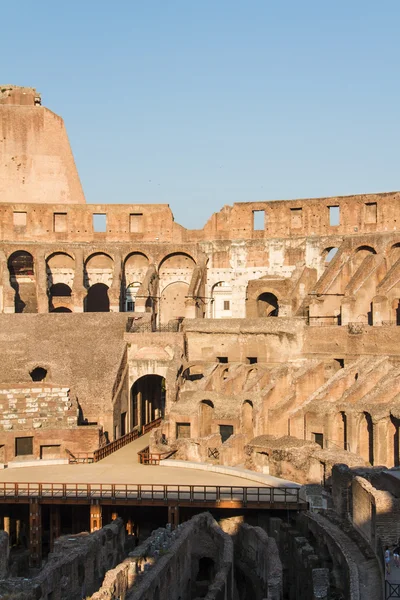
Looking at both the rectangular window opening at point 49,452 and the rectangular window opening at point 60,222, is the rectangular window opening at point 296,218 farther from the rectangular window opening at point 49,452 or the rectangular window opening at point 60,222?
the rectangular window opening at point 49,452

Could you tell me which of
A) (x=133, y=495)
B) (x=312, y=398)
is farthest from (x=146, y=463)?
(x=312, y=398)

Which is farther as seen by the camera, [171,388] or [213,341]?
[213,341]

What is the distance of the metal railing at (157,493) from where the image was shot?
1032 inches

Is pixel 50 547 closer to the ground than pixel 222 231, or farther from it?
closer to the ground

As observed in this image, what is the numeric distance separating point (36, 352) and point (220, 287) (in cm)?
1167

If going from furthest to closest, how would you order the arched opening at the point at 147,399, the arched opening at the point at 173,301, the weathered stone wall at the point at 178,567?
the arched opening at the point at 173,301
the arched opening at the point at 147,399
the weathered stone wall at the point at 178,567

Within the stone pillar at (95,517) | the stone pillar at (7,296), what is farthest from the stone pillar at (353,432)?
the stone pillar at (7,296)

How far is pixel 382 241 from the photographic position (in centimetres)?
4244

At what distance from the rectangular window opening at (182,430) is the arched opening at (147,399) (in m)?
4.75

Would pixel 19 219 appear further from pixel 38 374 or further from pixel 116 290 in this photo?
pixel 38 374

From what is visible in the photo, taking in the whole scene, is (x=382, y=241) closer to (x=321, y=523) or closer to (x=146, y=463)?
(x=146, y=463)

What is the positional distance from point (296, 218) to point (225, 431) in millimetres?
14945

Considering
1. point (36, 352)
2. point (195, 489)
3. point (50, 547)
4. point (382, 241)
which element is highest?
point (382, 241)

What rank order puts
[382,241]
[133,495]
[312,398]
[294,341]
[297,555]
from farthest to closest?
[382,241]
[294,341]
[312,398]
[133,495]
[297,555]
